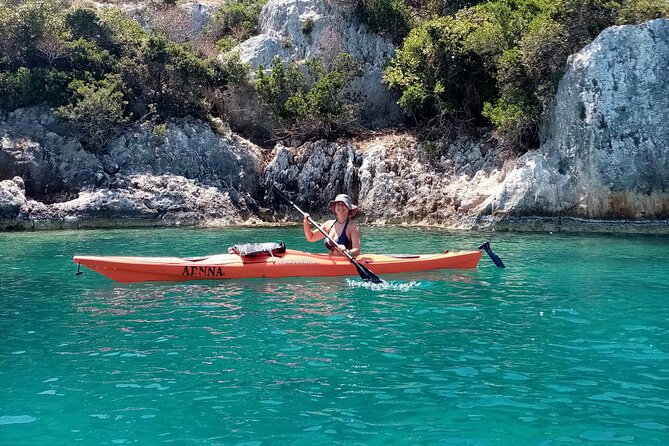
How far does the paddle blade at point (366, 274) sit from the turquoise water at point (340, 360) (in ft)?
0.85

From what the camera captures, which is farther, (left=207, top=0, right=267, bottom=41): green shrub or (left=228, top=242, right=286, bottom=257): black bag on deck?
(left=207, top=0, right=267, bottom=41): green shrub

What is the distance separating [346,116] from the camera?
22.7 metres

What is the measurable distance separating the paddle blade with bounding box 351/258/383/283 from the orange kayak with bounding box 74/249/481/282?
1.55 feet

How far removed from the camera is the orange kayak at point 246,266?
34.8 feet

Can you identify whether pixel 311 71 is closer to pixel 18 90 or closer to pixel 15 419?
pixel 18 90

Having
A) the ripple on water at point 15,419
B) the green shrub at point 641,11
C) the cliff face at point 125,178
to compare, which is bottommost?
the ripple on water at point 15,419

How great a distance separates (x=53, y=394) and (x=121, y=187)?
52.2ft

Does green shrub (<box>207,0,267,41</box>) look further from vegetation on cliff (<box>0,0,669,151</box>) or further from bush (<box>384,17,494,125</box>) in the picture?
bush (<box>384,17,494,125</box>)

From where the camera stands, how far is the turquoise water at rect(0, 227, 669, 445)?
4.77 metres

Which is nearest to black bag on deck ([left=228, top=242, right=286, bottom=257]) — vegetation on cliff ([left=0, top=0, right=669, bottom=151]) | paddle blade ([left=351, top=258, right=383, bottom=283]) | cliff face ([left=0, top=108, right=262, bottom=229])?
paddle blade ([left=351, top=258, right=383, bottom=283])

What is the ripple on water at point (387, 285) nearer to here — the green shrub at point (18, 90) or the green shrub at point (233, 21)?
the green shrub at point (18, 90)

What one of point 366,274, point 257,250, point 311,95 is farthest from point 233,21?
point 366,274

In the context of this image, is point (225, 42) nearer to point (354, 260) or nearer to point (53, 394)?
point (354, 260)

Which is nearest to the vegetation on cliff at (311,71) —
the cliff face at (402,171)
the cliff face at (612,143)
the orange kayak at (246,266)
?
the cliff face at (402,171)
